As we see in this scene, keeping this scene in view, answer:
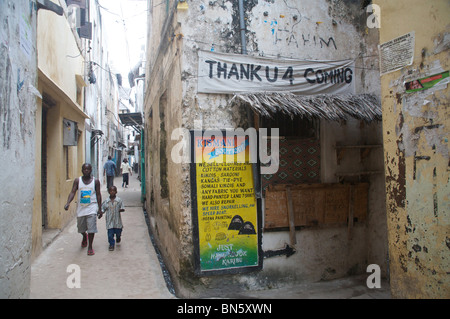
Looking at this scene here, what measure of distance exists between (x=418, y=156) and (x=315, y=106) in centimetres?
170

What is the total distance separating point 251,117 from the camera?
171 inches

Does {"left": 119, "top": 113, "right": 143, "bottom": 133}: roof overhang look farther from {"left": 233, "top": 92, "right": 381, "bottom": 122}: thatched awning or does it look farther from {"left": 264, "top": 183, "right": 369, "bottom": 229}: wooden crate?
{"left": 233, "top": 92, "right": 381, "bottom": 122}: thatched awning

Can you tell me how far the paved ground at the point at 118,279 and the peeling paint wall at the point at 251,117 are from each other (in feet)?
0.66

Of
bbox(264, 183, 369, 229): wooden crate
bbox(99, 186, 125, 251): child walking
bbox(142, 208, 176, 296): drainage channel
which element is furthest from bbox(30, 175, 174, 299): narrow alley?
bbox(264, 183, 369, 229): wooden crate

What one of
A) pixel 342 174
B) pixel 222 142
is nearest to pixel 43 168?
pixel 222 142

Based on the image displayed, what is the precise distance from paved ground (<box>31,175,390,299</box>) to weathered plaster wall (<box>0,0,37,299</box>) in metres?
1.63

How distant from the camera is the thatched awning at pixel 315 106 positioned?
3.88 meters

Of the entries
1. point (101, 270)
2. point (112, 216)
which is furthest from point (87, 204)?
point (101, 270)

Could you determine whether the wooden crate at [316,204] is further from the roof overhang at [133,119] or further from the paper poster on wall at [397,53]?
the roof overhang at [133,119]

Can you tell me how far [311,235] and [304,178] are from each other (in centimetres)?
84

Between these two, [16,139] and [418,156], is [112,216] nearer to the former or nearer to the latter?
[16,139]

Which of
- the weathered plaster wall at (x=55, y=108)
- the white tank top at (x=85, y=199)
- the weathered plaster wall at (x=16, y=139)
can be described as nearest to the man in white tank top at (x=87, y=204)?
the white tank top at (x=85, y=199)

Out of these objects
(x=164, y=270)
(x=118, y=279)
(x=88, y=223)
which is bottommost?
(x=164, y=270)

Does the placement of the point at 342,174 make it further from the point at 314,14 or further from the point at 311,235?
the point at 314,14
